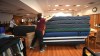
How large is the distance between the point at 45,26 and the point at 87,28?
5.40 ft

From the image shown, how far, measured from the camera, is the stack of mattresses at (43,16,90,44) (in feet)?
15.1

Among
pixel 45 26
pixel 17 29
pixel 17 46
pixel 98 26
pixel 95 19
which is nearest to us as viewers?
pixel 17 46

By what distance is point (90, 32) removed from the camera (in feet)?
15.9

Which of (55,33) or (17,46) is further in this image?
(55,33)

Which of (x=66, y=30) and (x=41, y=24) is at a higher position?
(x=41, y=24)

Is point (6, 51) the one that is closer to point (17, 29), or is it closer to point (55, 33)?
point (55, 33)

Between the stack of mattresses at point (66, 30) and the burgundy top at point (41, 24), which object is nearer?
the burgundy top at point (41, 24)

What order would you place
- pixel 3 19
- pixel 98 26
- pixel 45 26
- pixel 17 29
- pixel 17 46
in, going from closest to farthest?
pixel 17 46 → pixel 45 26 → pixel 17 29 → pixel 98 26 → pixel 3 19

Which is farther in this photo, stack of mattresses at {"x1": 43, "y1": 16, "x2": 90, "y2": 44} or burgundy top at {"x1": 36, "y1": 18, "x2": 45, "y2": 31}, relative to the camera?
stack of mattresses at {"x1": 43, "y1": 16, "x2": 90, "y2": 44}

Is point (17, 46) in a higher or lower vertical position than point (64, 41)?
higher

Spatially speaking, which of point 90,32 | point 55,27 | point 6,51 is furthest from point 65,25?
point 6,51

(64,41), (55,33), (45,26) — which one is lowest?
(64,41)

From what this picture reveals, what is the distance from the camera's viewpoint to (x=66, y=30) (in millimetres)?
4594

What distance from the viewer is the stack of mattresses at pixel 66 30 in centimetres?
460
